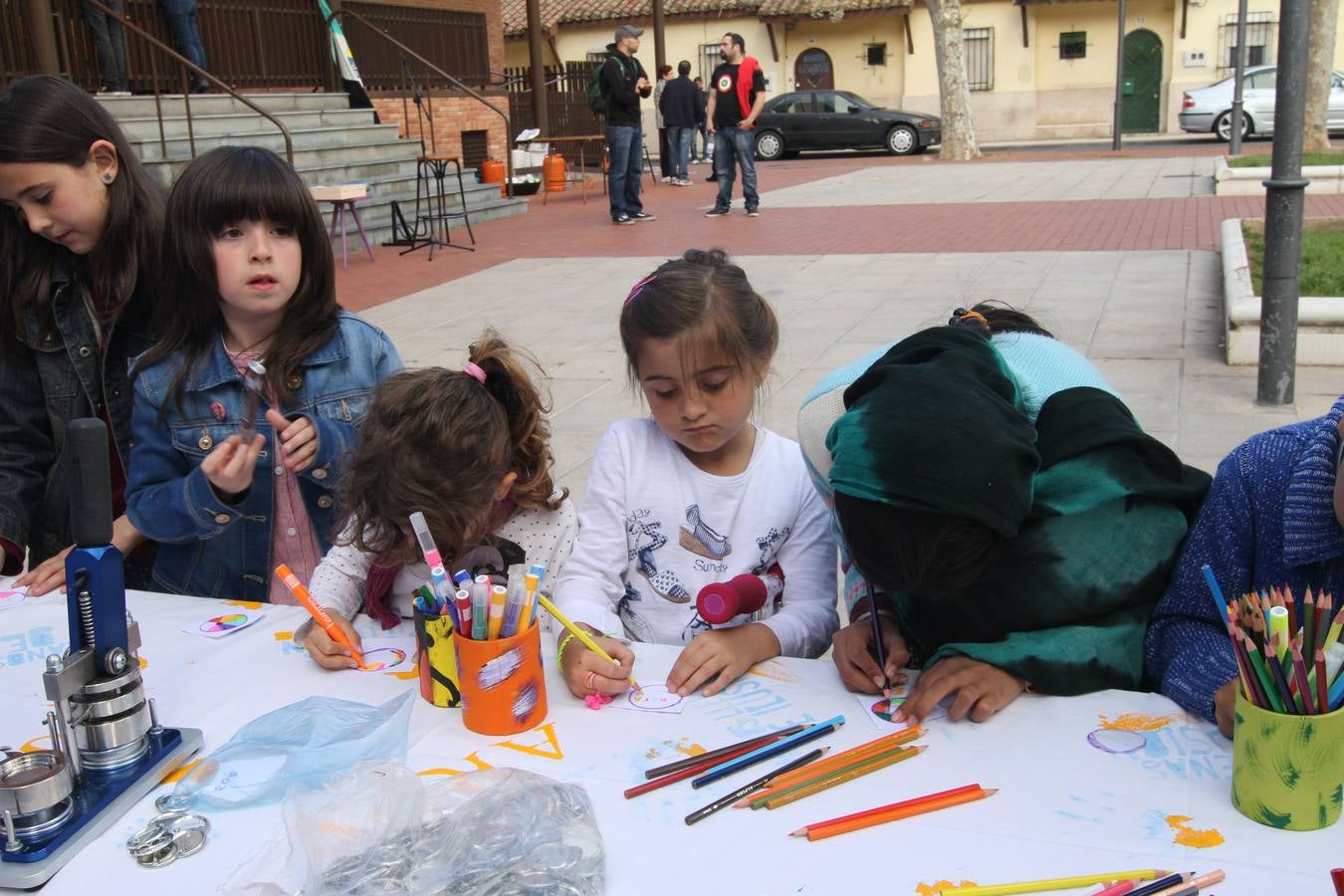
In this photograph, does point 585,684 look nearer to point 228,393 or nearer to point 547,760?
point 547,760

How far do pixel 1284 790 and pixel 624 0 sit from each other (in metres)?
31.4

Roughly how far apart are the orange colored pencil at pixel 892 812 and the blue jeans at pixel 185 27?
12.0m

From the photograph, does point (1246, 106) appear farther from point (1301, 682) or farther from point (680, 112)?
point (1301, 682)

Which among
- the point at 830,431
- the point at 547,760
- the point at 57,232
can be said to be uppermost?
the point at 57,232

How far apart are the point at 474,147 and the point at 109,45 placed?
278 inches

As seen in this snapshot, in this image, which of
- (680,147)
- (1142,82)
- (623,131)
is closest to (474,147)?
(680,147)

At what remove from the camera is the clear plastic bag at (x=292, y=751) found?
1.48m

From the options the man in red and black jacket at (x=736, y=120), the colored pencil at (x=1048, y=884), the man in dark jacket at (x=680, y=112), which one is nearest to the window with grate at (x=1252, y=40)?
the man in dark jacket at (x=680, y=112)

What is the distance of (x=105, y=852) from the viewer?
1380mm

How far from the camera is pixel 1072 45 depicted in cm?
2747

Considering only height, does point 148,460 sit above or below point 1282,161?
below

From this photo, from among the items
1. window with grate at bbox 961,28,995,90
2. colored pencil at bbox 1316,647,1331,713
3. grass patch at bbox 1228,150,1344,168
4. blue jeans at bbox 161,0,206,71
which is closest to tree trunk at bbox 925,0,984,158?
grass patch at bbox 1228,150,1344,168

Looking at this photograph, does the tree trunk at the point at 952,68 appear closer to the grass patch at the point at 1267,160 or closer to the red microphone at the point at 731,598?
the grass patch at the point at 1267,160

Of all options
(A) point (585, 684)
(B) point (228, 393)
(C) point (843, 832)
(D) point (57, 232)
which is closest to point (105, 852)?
(A) point (585, 684)
